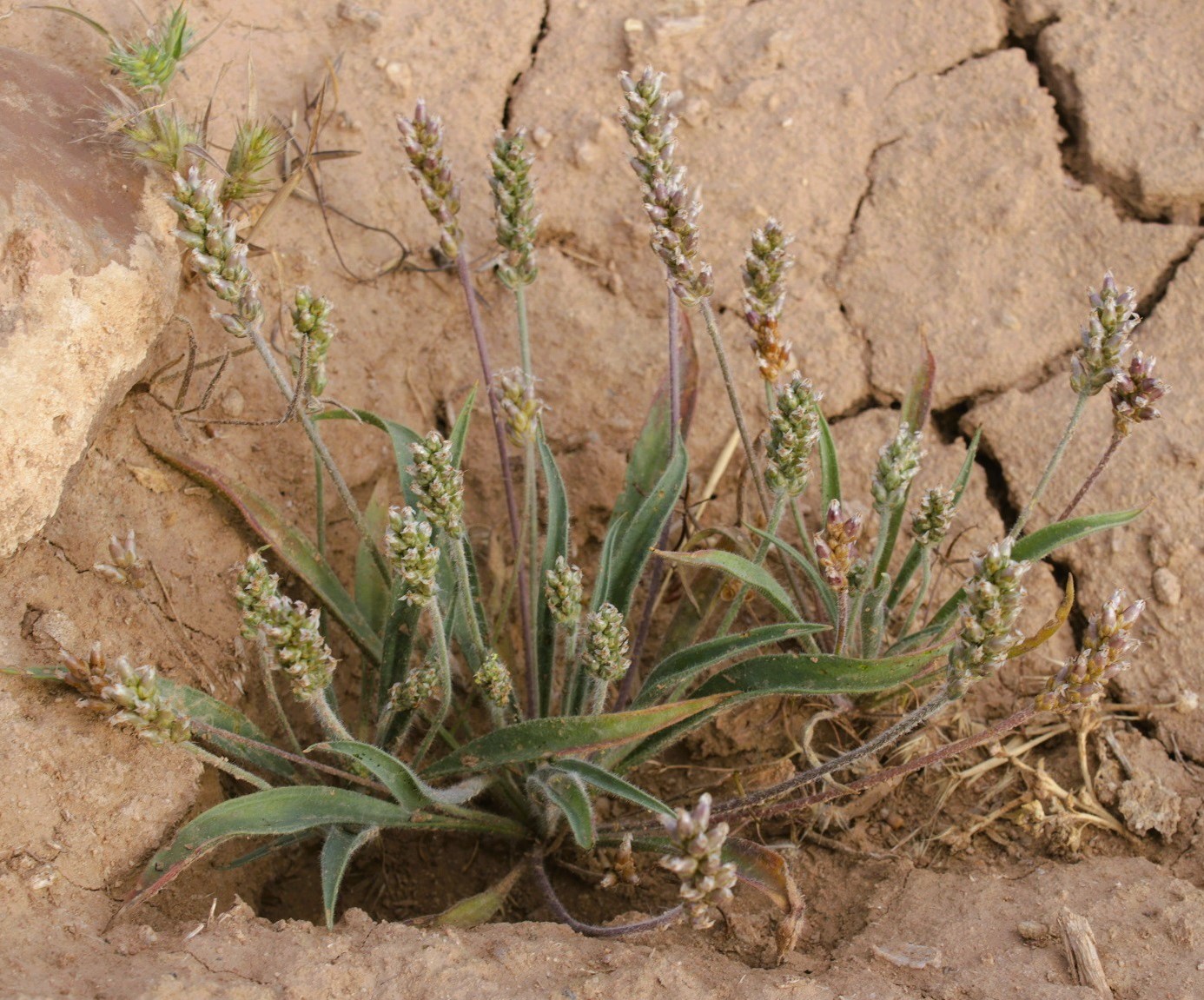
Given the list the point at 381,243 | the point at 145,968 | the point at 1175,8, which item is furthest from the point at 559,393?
the point at 1175,8

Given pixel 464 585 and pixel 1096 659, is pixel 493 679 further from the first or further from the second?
pixel 1096 659

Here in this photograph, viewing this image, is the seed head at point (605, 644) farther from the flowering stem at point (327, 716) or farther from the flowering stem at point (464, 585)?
the flowering stem at point (327, 716)

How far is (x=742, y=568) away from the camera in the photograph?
7.48 ft

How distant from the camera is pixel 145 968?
1.90m

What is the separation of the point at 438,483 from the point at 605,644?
0.45 m

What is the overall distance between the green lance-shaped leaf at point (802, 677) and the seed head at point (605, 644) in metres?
0.21

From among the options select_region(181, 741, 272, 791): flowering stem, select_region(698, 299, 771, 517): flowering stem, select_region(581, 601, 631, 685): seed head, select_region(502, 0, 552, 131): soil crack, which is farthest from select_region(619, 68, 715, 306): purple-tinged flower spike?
select_region(181, 741, 272, 791): flowering stem

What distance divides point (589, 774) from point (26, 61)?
211 centimetres

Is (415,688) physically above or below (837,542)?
below

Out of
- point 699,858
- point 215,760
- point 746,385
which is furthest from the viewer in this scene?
point 746,385

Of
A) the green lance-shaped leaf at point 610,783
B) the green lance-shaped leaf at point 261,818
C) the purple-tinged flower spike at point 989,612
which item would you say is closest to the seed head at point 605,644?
the green lance-shaped leaf at point 610,783

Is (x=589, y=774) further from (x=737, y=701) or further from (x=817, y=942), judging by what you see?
(x=817, y=942)

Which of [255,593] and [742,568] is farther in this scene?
[742,568]

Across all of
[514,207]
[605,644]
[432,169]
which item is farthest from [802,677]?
[432,169]
